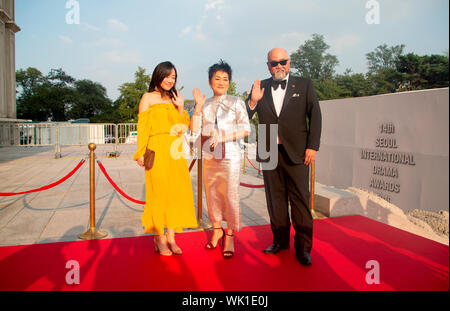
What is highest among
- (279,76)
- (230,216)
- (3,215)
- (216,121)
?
(279,76)

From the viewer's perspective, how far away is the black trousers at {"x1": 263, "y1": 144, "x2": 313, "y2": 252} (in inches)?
121

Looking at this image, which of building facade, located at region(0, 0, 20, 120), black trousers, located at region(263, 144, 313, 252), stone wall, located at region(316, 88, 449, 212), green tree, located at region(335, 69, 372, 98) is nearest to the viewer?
black trousers, located at region(263, 144, 313, 252)

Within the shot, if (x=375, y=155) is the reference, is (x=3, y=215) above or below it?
below

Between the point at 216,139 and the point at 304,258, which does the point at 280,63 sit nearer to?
the point at 216,139

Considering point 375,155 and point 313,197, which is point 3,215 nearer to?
point 313,197

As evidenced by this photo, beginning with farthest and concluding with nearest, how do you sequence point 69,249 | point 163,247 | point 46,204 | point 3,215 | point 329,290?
point 46,204 < point 3,215 < point 69,249 < point 163,247 < point 329,290

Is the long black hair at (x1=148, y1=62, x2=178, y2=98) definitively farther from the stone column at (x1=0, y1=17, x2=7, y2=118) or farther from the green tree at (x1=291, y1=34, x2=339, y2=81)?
the green tree at (x1=291, y1=34, x2=339, y2=81)

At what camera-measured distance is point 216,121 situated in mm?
3193

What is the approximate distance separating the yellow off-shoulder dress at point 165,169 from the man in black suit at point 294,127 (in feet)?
2.79

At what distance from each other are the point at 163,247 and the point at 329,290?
1696mm

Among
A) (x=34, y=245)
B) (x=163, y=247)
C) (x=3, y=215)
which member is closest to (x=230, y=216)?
(x=163, y=247)

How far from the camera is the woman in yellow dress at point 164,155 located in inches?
124

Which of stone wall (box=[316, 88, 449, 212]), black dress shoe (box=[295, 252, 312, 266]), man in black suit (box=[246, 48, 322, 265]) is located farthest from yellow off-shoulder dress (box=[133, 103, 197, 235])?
stone wall (box=[316, 88, 449, 212])

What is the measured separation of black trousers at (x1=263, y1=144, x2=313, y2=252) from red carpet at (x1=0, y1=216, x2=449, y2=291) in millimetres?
231
